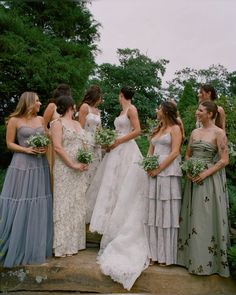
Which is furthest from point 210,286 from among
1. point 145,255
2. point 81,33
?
point 81,33

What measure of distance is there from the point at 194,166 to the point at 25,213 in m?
2.30

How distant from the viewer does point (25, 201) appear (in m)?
5.13

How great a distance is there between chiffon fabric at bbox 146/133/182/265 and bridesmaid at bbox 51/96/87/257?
1020mm

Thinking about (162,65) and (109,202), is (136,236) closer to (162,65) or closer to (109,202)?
(109,202)

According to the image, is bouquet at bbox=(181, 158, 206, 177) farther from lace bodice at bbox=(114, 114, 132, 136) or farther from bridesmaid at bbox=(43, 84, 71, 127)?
bridesmaid at bbox=(43, 84, 71, 127)

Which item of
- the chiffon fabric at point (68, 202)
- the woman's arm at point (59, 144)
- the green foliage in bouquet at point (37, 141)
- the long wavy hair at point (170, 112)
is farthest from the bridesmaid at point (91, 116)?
the long wavy hair at point (170, 112)

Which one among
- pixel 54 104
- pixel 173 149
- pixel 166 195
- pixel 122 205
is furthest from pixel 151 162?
pixel 54 104

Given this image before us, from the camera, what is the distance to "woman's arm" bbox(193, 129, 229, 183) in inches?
195

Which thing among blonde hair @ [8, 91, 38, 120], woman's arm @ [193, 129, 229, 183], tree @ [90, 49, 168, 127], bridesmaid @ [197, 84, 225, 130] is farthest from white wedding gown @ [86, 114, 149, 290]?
tree @ [90, 49, 168, 127]

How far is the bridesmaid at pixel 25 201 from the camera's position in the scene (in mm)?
5043

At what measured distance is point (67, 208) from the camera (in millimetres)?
5375

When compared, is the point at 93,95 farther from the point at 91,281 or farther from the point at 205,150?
the point at 91,281

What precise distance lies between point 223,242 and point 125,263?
1.28 metres

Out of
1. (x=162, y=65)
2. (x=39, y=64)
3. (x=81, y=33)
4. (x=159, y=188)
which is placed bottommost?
(x=159, y=188)
